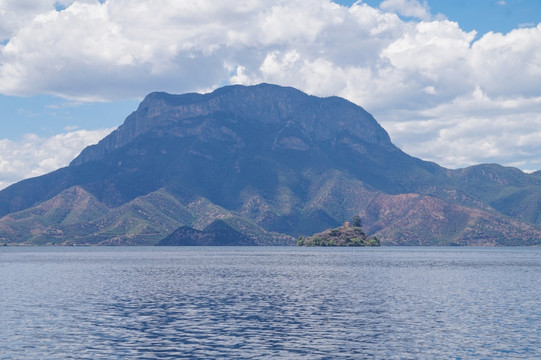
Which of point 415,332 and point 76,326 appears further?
point 76,326

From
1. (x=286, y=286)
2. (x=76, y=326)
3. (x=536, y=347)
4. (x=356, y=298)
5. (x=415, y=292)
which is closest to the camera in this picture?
(x=536, y=347)

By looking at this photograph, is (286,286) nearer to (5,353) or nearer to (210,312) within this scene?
(210,312)

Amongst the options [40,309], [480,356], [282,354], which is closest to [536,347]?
[480,356]

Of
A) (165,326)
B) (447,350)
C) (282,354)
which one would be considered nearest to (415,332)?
(447,350)

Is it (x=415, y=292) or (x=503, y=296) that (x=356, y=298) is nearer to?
(x=415, y=292)

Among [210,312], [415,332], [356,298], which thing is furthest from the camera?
[356,298]

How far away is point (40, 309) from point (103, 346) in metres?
36.9

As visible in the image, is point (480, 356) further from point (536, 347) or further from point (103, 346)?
point (103, 346)

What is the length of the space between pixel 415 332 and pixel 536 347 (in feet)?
48.3

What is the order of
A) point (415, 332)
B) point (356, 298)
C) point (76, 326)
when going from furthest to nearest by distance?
point (356, 298) < point (76, 326) < point (415, 332)

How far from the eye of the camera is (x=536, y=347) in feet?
222

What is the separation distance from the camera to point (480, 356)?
63.5 metres

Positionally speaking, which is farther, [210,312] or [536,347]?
[210,312]

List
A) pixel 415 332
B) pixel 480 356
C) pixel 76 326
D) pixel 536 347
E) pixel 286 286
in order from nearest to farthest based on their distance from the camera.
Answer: pixel 480 356, pixel 536 347, pixel 415 332, pixel 76 326, pixel 286 286
